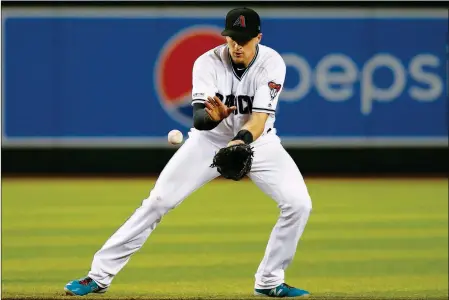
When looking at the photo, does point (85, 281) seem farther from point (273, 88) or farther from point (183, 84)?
point (183, 84)

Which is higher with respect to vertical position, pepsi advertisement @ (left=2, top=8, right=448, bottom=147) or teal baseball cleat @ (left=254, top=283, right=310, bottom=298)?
pepsi advertisement @ (left=2, top=8, right=448, bottom=147)

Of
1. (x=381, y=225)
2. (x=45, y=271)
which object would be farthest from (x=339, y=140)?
(x=45, y=271)

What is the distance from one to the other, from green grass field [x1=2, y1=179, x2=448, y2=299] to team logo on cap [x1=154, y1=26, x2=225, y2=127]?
158 cm

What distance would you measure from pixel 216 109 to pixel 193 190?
1.95ft

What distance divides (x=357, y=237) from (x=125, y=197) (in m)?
4.40

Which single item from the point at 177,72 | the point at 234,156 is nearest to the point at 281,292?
the point at 234,156

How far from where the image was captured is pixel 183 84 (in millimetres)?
16953

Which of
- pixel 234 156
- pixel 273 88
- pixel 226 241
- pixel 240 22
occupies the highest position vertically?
pixel 240 22

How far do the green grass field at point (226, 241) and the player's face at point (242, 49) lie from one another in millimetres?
1550

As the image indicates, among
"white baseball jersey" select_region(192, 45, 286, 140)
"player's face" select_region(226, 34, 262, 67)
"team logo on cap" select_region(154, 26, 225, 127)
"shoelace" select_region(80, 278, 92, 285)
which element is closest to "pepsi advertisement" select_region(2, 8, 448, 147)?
"team logo on cap" select_region(154, 26, 225, 127)

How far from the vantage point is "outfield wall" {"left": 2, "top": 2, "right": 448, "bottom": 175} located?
1705cm

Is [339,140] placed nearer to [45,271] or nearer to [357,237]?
[357,237]

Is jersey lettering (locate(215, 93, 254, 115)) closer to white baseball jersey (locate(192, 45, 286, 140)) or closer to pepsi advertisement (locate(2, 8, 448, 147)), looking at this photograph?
white baseball jersey (locate(192, 45, 286, 140))

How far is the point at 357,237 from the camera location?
10562mm
